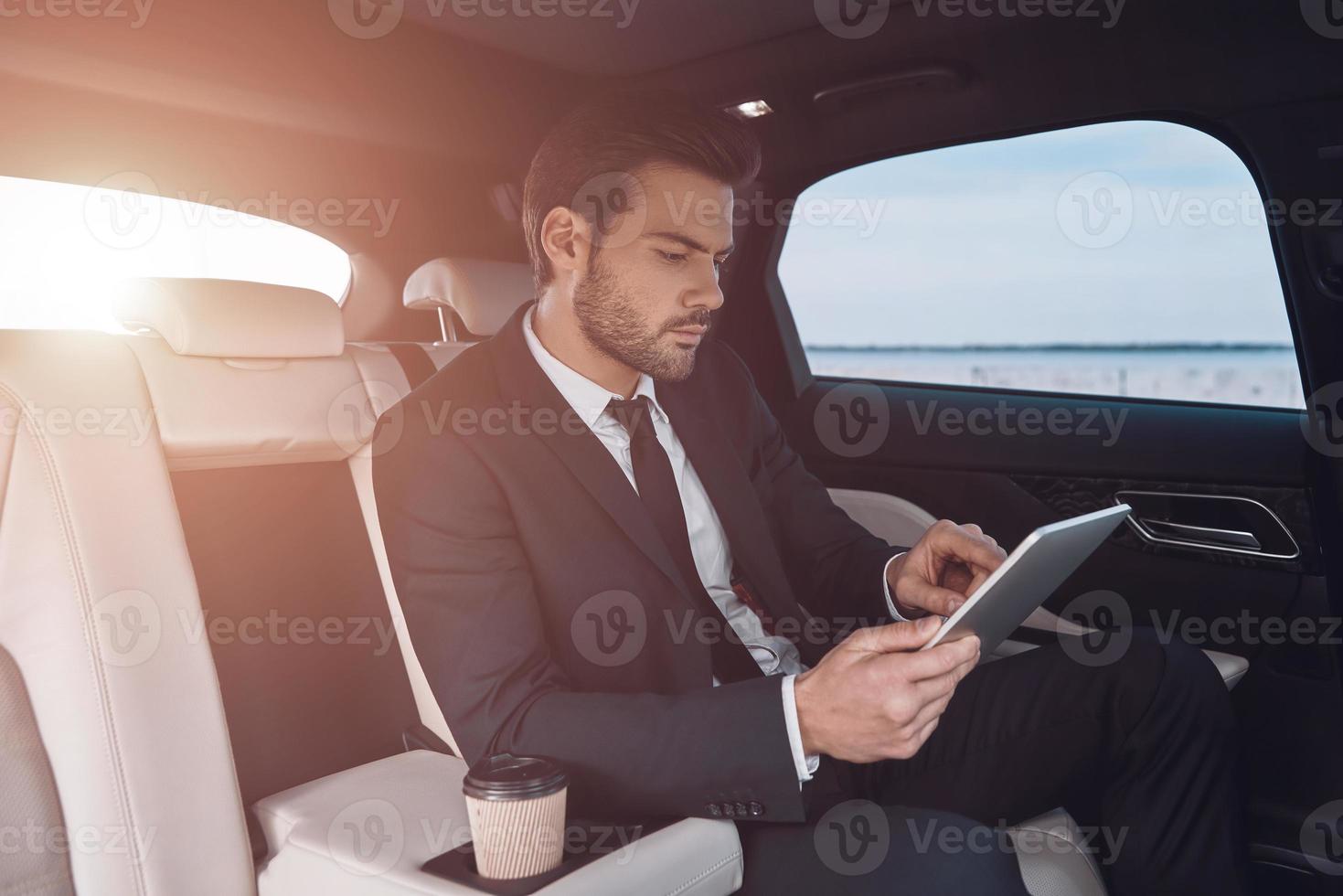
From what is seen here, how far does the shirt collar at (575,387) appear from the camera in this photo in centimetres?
142

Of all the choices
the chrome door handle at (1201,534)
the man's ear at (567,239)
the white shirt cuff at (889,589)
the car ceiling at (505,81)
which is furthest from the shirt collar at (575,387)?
the chrome door handle at (1201,534)

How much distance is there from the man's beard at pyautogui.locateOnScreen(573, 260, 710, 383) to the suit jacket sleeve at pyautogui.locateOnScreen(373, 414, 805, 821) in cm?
28

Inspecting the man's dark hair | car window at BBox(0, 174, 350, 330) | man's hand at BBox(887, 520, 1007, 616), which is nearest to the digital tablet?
man's hand at BBox(887, 520, 1007, 616)

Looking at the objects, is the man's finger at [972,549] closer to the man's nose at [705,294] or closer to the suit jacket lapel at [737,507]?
the suit jacket lapel at [737,507]

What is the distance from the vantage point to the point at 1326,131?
1.67 m

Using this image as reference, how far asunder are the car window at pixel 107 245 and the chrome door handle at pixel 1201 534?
1627mm

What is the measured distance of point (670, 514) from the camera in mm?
1372

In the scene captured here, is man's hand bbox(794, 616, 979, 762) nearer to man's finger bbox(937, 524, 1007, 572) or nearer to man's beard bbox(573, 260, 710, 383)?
man's finger bbox(937, 524, 1007, 572)

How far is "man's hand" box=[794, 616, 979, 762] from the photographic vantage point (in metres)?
0.96

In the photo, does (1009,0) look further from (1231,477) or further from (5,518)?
(5,518)

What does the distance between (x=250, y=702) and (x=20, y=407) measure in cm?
46

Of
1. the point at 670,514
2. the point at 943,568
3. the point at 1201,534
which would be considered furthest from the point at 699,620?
the point at 1201,534

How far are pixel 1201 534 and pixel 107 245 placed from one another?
1940 mm

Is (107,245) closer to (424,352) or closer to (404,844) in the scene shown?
(424,352)
